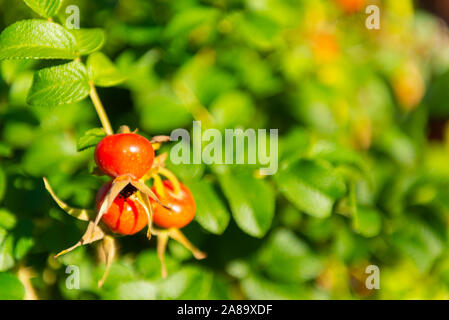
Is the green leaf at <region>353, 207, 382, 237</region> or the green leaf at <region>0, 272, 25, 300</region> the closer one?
the green leaf at <region>0, 272, 25, 300</region>

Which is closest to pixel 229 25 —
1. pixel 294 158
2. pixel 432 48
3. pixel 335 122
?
pixel 335 122

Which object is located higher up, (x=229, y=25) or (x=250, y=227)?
(x=229, y=25)

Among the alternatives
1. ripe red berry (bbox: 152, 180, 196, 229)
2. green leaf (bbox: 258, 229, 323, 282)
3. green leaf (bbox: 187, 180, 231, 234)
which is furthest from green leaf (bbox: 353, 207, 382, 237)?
ripe red berry (bbox: 152, 180, 196, 229)

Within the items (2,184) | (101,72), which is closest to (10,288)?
(2,184)

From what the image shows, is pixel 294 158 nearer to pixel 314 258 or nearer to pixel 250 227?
pixel 250 227

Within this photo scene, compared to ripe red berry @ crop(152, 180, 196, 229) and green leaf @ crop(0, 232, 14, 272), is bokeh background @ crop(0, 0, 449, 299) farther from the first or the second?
ripe red berry @ crop(152, 180, 196, 229)

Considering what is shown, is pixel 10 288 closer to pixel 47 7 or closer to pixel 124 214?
pixel 124 214

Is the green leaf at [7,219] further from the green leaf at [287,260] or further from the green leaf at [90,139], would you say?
the green leaf at [287,260]
